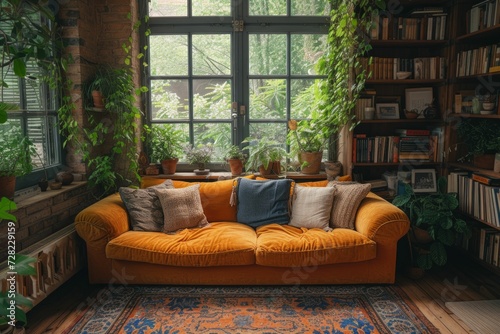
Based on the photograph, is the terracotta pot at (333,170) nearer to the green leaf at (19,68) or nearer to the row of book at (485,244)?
the row of book at (485,244)

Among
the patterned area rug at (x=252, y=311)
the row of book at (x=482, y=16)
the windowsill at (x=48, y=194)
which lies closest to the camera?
the patterned area rug at (x=252, y=311)

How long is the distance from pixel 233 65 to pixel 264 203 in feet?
5.01

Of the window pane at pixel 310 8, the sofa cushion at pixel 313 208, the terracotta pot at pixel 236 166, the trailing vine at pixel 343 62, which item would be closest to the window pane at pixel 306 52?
the trailing vine at pixel 343 62

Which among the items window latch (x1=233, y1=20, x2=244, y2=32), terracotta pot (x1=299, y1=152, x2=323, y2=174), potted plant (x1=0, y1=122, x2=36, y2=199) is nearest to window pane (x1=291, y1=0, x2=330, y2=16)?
window latch (x1=233, y1=20, x2=244, y2=32)

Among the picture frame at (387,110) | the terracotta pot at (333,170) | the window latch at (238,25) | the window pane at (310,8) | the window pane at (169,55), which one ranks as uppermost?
the window pane at (310,8)

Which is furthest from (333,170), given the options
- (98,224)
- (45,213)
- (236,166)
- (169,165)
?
(45,213)

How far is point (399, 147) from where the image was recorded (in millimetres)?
3846

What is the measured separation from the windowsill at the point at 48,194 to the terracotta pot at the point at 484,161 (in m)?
3.52

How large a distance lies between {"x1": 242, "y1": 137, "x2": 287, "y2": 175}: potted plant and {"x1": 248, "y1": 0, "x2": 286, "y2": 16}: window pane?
1319mm

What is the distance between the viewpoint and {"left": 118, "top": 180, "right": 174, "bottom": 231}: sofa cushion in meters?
3.34

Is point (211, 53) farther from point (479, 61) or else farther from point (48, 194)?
point (479, 61)

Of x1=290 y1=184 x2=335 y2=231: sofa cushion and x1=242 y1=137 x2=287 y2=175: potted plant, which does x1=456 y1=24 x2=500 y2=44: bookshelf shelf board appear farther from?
x1=242 y1=137 x2=287 y2=175: potted plant

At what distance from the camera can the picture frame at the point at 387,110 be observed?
12.8 ft

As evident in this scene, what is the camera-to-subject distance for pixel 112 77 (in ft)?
12.0
